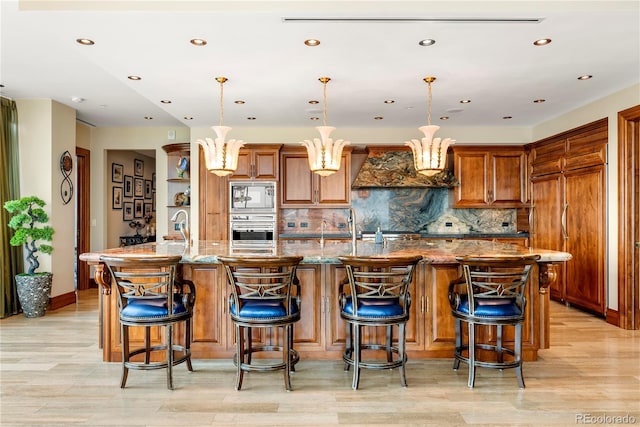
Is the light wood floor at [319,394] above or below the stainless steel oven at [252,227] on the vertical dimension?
below

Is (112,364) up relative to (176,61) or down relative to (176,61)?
down

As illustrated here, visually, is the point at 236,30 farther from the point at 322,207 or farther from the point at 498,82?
the point at 322,207

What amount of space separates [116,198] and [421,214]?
5349 mm

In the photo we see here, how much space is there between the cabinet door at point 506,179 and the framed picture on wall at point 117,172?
6387 mm

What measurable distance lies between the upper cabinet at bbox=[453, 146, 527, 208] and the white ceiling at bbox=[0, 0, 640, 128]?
1.02 meters

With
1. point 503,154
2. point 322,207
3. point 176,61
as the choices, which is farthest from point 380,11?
point 503,154

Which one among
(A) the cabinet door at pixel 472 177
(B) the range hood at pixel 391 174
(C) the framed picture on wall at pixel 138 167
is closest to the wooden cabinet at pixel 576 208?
(A) the cabinet door at pixel 472 177

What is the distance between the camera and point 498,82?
14.2 feet

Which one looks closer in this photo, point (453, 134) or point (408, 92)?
point (408, 92)

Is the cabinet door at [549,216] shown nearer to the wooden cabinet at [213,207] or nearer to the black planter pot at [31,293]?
the wooden cabinet at [213,207]

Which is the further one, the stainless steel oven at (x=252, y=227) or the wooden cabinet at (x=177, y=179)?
the wooden cabinet at (x=177, y=179)

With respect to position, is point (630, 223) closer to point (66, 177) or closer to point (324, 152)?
point (324, 152)

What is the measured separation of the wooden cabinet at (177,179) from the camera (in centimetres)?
679

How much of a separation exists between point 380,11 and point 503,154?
15.0 feet
